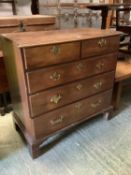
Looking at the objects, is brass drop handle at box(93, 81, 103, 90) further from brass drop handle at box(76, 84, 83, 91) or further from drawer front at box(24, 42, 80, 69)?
drawer front at box(24, 42, 80, 69)

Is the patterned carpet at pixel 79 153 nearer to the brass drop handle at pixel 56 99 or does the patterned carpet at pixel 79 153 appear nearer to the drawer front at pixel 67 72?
the brass drop handle at pixel 56 99

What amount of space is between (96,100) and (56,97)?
1.50 feet

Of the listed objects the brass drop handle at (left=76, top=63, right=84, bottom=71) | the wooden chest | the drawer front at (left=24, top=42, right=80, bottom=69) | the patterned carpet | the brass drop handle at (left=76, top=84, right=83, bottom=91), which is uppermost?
the wooden chest

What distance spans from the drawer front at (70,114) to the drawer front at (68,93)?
0.05 metres

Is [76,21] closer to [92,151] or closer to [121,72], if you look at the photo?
[121,72]

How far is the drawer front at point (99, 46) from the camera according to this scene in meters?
1.26

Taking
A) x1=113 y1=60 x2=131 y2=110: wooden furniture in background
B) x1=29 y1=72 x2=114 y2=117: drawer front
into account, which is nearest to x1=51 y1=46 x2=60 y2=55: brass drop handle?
x1=29 y1=72 x2=114 y2=117: drawer front

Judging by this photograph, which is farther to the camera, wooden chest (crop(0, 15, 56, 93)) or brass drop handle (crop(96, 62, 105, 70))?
wooden chest (crop(0, 15, 56, 93))

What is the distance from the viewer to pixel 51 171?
1.26 meters

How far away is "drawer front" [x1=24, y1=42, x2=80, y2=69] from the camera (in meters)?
1.04

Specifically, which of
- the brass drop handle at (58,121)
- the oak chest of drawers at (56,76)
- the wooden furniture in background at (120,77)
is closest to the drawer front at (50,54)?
the oak chest of drawers at (56,76)

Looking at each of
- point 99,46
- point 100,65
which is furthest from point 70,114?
point 99,46

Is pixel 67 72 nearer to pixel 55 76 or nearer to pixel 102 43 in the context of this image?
pixel 55 76

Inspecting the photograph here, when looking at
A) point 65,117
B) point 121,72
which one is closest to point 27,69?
point 65,117
